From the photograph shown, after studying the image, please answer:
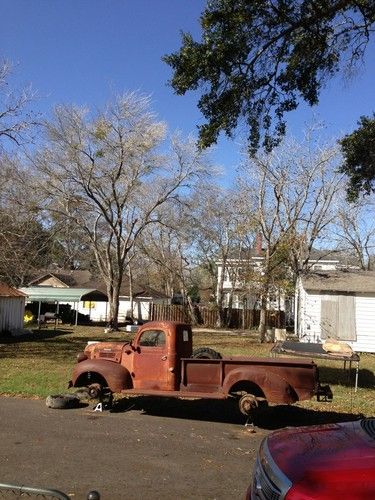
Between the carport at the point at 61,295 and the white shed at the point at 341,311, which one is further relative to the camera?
the carport at the point at 61,295

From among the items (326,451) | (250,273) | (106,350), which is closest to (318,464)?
(326,451)

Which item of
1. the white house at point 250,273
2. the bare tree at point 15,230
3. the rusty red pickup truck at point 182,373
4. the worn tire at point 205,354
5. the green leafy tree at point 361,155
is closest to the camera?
the rusty red pickup truck at point 182,373

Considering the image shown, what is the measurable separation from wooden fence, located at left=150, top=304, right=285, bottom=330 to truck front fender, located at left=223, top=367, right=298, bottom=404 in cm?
3302

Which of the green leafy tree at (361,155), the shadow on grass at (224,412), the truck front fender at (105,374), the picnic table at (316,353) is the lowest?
the shadow on grass at (224,412)

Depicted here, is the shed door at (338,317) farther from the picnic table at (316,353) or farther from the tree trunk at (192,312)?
the tree trunk at (192,312)

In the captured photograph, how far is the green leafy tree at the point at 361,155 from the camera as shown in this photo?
15570mm

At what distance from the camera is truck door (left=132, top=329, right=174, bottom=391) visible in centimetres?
1001

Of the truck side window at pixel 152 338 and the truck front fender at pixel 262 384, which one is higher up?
the truck side window at pixel 152 338

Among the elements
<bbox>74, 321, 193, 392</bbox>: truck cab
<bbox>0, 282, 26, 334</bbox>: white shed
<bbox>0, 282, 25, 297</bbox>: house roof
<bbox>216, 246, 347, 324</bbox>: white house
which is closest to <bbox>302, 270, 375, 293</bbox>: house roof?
<bbox>216, 246, 347, 324</bbox>: white house

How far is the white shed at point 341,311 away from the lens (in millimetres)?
24875

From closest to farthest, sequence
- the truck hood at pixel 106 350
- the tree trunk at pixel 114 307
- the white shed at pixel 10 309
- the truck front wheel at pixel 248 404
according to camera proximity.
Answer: the truck front wheel at pixel 248 404 → the truck hood at pixel 106 350 → the white shed at pixel 10 309 → the tree trunk at pixel 114 307

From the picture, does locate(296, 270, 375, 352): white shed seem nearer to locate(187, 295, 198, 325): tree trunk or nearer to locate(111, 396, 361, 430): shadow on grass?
locate(111, 396, 361, 430): shadow on grass

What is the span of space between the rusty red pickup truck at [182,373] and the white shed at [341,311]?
621 inches

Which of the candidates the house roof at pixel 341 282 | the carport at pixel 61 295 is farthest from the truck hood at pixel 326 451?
the carport at pixel 61 295
